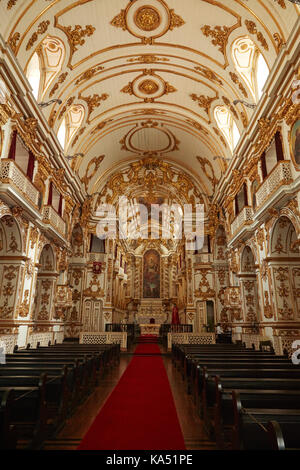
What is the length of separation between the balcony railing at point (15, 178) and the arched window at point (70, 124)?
5810mm

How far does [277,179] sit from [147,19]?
27.8 feet

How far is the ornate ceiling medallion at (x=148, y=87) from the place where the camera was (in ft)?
50.1

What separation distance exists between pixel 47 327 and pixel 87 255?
305 inches

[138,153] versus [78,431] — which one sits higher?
[138,153]

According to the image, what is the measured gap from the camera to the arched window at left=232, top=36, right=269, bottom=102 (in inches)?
461

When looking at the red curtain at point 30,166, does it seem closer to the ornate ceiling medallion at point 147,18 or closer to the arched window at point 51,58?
the arched window at point 51,58

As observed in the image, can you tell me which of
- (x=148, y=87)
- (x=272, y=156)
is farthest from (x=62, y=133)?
(x=272, y=156)

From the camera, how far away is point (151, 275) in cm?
3469

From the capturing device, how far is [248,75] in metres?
12.5

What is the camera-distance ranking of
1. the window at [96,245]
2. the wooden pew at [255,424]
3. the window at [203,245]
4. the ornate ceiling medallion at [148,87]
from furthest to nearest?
1. the window at [96,245]
2. the window at [203,245]
3. the ornate ceiling medallion at [148,87]
4. the wooden pew at [255,424]

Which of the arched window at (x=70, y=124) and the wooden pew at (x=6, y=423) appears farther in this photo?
the arched window at (x=70, y=124)

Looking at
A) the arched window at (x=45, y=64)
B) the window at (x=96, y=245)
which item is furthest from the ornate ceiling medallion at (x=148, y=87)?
the window at (x=96, y=245)

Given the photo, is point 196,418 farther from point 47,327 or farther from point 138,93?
point 138,93
